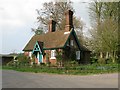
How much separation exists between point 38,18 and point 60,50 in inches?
746

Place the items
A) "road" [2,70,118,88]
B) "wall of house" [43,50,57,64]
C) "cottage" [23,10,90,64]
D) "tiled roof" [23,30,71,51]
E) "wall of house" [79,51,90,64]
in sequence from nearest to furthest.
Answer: "road" [2,70,118,88], "cottage" [23,10,90,64], "wall of house" [43,50,57,64], "tiled roof" [23,30,71,51], "wall of house" [79,51,90,64]

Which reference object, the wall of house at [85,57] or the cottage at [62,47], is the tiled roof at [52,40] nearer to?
the cottage at [62,47]

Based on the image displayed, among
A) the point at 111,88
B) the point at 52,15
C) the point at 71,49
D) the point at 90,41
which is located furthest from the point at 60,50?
the point at 111,88

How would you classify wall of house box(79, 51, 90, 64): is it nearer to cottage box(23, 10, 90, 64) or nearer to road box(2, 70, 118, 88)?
cottage box(23, 10, 90, 64)

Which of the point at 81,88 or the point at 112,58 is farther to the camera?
the point at 112,58

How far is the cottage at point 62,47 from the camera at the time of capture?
41750 millimetres

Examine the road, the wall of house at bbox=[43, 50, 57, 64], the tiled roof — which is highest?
the tiled roof

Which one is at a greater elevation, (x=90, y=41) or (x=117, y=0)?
(x=117, y=0)

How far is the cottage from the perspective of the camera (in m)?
41.8

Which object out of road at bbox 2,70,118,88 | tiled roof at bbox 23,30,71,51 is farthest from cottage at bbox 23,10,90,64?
road at bbox 2,70,118,88

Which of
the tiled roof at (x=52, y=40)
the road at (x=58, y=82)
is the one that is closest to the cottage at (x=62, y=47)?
the tiled roof at (x=52, y=40)

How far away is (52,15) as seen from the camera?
57438 mm

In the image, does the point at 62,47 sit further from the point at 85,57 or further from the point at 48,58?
the point at 85,57

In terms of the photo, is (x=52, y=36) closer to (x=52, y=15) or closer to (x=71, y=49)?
(x=71, y=49)
